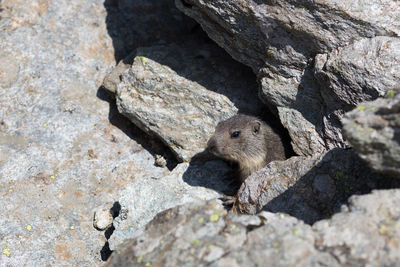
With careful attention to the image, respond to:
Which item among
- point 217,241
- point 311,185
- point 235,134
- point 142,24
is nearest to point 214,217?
point 217,241

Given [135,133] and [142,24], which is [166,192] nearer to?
[135,133]

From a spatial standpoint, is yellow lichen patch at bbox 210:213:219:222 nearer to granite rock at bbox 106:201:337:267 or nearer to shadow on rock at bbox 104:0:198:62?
granite rock at bbox 106:201:337:267

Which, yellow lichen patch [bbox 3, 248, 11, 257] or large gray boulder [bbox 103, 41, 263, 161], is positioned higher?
large gray boulder [bbox 103, 41, 263, 161]

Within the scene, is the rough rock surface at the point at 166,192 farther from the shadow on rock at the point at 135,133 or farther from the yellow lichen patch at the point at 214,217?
the yellow lichen patch at the point at 214,217

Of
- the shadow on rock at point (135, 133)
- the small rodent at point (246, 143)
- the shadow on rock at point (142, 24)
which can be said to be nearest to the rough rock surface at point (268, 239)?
the small rodent at point (246, 143)

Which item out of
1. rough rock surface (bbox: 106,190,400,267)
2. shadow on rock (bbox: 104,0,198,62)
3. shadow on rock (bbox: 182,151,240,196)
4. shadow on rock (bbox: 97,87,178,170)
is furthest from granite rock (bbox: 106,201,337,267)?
shadow on rock (bbox: 104,0,198,62)

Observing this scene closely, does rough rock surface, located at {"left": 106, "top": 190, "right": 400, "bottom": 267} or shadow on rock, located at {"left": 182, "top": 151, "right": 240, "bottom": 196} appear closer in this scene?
rough rock surface, located at {"left": 106, "top": 190, "right": 400, "bottom": 267}

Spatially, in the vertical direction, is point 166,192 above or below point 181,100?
below
